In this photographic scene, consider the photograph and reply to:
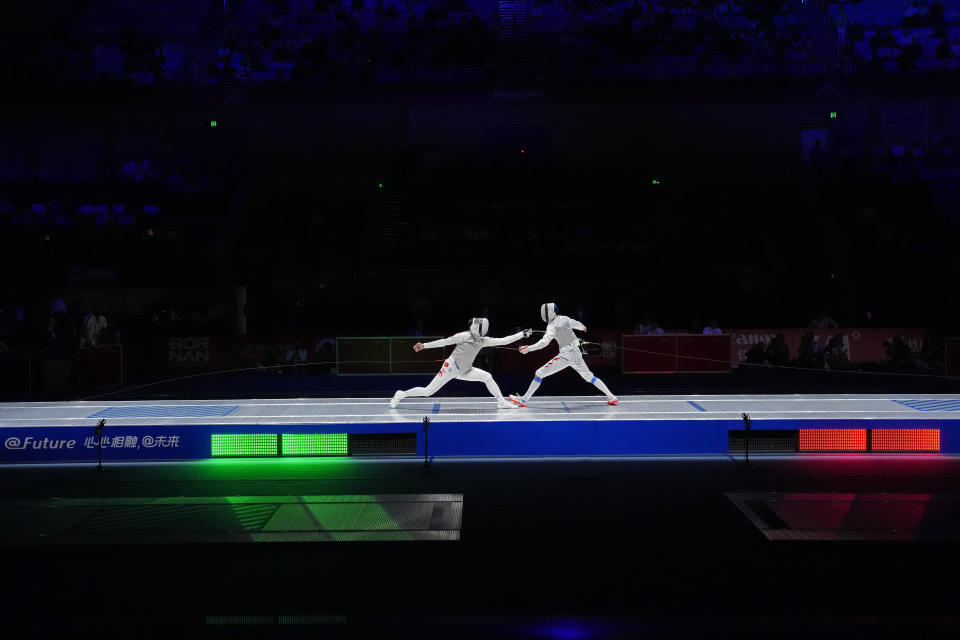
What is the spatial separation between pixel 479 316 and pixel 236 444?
8490 mm

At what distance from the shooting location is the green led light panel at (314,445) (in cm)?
891

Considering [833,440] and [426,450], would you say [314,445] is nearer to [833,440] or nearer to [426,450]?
[426,450]

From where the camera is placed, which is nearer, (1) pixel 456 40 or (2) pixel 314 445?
(2) pixel 314 445

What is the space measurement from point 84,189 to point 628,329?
14804 mm

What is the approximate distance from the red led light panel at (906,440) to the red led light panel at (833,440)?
130 mm

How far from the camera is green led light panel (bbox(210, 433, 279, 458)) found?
8.84 metres

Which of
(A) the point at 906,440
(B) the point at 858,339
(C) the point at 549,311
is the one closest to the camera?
(A) the point at 906,440

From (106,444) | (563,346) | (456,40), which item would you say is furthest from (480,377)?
(456,40)

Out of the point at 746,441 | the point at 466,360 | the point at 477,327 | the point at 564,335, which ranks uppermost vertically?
the point at 477,327

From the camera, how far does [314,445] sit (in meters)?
8.93

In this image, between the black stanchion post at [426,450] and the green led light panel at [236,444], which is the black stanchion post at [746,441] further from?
the green led light panel at [236,444]

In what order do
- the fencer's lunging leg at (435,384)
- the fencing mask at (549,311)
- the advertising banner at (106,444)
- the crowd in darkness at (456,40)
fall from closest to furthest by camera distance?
the advertising banner at (106,444) < the fencer's lunging leg at (435,384) < the fencing mask at (549,311) < the crowd in darkness at (456,40)

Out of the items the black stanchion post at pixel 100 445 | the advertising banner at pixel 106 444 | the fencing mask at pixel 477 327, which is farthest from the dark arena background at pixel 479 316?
the fencing mask at pixel 477 327

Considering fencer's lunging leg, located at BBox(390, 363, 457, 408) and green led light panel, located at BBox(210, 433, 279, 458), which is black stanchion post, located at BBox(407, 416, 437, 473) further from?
green led light panel, located at BBox(210, 433, 279, 458)
